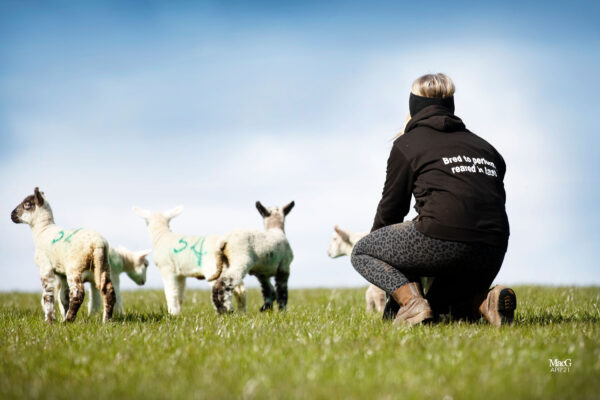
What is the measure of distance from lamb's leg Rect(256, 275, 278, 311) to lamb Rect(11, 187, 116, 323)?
103 inches

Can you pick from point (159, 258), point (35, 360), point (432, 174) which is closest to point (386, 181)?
point (432, 174)

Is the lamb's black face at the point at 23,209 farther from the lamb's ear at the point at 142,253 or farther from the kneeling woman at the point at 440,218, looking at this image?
the kneeling woman at the point at 440,218

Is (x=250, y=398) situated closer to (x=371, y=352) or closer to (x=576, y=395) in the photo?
(x=371, y=352)

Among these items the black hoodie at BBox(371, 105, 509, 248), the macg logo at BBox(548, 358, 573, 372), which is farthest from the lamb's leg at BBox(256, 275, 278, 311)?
the macg logo at BBox(548, 358, 573, 372)

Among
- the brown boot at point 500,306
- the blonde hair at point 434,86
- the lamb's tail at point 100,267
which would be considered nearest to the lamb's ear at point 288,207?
the lamb's tail at point 100,267

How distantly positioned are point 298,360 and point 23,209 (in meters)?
6.20

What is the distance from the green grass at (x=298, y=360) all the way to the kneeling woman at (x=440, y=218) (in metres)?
0.40

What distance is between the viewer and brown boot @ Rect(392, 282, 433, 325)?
5.71 m

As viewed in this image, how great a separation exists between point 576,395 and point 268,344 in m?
2.37

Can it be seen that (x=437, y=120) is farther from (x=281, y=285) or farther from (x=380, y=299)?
(x=281, y=285)

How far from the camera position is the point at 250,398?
130 inches

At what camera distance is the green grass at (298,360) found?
11.5ft

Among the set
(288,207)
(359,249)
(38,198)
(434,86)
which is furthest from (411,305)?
(38,198)

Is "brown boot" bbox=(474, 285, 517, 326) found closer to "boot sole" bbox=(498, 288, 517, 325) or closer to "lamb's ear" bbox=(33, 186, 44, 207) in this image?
"boot sole" bbox=(498, 288, 517, 325)
